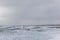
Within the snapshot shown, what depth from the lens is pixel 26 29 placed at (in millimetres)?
1617

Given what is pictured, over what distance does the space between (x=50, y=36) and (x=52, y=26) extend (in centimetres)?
17

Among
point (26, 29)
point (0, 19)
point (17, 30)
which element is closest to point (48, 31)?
point (26, 29)

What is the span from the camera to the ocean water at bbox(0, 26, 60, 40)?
154 cm

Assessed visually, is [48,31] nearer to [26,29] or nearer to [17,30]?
[26,29]

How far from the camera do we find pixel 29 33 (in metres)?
1.62

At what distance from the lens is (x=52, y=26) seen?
5.31 feet

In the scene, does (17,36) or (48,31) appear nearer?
(17,36)

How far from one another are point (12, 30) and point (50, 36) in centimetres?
64

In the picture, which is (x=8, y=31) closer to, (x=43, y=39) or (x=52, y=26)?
(x=43, y=39)

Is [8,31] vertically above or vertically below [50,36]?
above

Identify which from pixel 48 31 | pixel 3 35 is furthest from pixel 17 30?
pixel 48 31

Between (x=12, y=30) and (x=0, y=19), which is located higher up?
(x=0, y=19)

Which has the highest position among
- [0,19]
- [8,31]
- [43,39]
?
[0,19]

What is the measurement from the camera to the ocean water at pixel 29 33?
154cm
